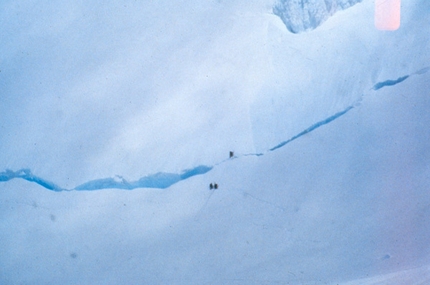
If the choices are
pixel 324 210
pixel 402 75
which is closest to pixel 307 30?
pixel 402 75

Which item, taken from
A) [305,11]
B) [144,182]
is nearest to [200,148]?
[144,182]

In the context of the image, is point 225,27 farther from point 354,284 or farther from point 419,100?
point 354,284

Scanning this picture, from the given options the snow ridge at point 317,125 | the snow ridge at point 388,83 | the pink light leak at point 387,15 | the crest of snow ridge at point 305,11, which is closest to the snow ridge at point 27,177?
the snow ridge at point 317,125

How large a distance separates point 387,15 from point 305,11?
0.40 metres

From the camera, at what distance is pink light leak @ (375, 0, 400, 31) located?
187 cm

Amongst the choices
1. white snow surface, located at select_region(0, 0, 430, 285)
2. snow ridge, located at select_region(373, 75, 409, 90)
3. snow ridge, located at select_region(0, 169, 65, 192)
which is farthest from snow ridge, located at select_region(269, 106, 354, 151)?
snow ridge, located at select_region(0, 169, 65, 192)

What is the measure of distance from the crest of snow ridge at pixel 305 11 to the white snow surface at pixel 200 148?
0.03 m

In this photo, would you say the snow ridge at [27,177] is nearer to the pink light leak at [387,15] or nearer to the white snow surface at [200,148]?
the white snow surface at [200,148]

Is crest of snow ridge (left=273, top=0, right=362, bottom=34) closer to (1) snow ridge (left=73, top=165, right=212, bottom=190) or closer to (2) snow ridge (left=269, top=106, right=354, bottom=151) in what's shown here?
(2) snow ridge (left=269, top=106, right=354, bottom=151)

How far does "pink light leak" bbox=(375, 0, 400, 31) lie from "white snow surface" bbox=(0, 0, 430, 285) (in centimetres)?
3

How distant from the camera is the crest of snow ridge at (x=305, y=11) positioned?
183 cm

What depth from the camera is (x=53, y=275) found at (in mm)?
1793

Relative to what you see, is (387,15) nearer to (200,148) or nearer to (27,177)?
(200,148)

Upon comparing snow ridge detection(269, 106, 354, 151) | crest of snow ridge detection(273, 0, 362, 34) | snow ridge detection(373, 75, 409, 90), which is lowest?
snow ridge detection(269, 106, 354, 151)
